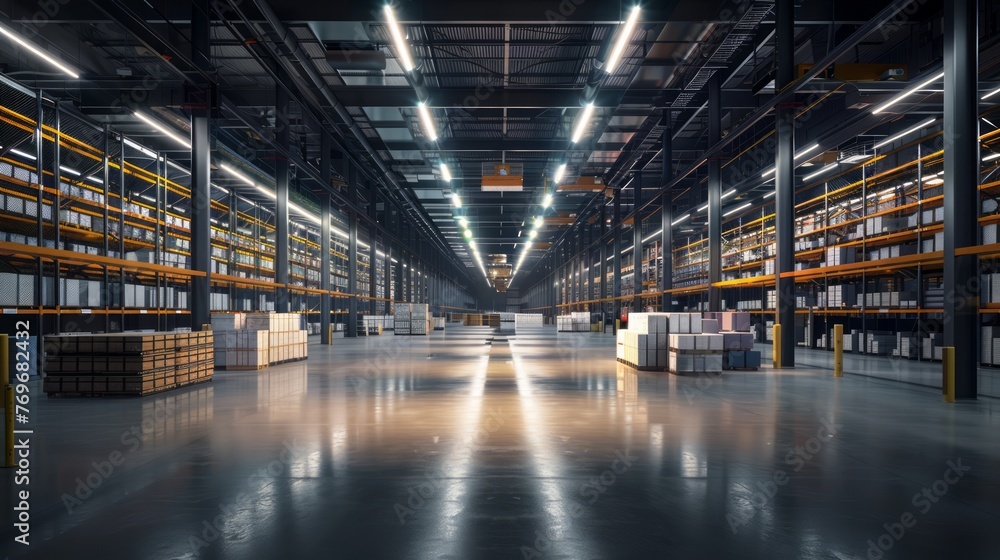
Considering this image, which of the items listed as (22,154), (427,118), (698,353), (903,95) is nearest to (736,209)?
(903,95)

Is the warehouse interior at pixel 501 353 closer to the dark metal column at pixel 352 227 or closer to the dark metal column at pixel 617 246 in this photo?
the dark metal column at pixel 352 227

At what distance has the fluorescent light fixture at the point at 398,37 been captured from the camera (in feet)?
31.6

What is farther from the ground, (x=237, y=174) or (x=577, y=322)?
(x=237, y=174)

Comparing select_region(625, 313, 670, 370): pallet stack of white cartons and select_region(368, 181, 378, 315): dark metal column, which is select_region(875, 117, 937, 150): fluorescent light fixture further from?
select_region(368, 181, 378, 315): dark metal column

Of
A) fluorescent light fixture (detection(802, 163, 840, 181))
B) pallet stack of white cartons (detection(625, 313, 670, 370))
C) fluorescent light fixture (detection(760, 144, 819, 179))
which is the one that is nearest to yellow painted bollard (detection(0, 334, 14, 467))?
pallet stack of white cartons (detection(625, 313, 670, 370))

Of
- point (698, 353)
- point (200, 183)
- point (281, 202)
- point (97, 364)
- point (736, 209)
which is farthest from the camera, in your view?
point (736, 209)

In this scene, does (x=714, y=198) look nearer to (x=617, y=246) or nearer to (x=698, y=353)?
(x=698, y=353)

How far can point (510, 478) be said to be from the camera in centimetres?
426

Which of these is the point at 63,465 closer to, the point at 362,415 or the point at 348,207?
the point at 362,415

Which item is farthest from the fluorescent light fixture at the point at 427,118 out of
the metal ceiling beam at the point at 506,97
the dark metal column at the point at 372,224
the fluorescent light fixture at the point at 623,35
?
the dark metal column at the point at 372,224

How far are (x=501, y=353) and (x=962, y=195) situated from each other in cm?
1186

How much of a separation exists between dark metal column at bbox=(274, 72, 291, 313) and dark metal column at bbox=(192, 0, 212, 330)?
157 inches

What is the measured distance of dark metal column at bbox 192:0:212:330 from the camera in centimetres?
1180

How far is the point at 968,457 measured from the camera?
194 inches
